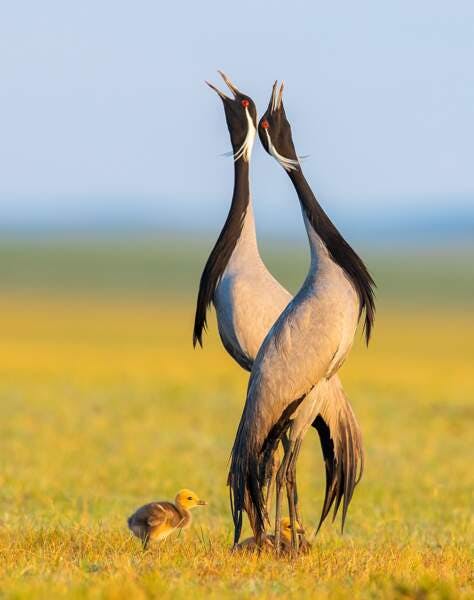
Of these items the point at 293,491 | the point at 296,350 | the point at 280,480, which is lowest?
the point at 293,491

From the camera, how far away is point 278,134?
8695 mm

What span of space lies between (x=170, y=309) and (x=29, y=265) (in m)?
33.2

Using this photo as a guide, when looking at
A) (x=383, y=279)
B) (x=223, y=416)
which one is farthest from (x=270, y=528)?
(x=383, y=279)

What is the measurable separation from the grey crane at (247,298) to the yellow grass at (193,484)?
0.64 meters

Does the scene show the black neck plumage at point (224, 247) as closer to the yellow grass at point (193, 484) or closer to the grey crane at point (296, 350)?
the grey crane at point (296, 350)

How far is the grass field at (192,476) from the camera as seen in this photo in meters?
7.53

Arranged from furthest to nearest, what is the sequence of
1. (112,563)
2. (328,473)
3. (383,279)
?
1. (383,279)
2. (328,473)
3. (112,563)

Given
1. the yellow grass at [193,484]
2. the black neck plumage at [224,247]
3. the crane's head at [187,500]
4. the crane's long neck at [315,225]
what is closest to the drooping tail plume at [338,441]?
the yellow grass at [193,484]

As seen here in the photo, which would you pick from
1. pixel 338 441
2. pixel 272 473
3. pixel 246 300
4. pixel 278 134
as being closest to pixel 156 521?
pixel 272 473

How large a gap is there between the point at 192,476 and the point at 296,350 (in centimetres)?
810

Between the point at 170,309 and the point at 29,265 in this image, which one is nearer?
the point at 170,309

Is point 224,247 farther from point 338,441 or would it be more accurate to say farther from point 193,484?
point 193,484

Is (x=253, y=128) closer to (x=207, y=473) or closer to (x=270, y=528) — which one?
(x=270, y=528)

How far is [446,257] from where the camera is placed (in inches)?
5295
